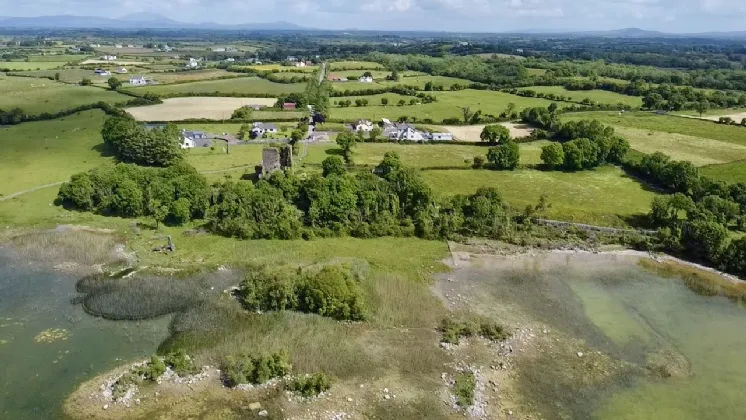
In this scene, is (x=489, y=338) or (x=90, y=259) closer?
(x=489, y=338)

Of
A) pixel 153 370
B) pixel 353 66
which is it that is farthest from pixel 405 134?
pixel 353 66

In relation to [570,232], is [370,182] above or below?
above

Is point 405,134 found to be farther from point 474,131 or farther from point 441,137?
point 474,131

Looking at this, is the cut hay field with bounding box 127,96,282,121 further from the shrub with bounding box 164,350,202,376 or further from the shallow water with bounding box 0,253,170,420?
the shrub with bounding box 164,350,202,376

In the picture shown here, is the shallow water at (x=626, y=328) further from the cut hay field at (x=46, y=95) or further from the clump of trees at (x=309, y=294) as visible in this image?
the cut hay field at (x=46, y=95)

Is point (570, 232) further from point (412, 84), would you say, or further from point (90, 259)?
point (412, 84)

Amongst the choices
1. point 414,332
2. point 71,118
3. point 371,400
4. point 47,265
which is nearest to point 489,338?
point 414,332
